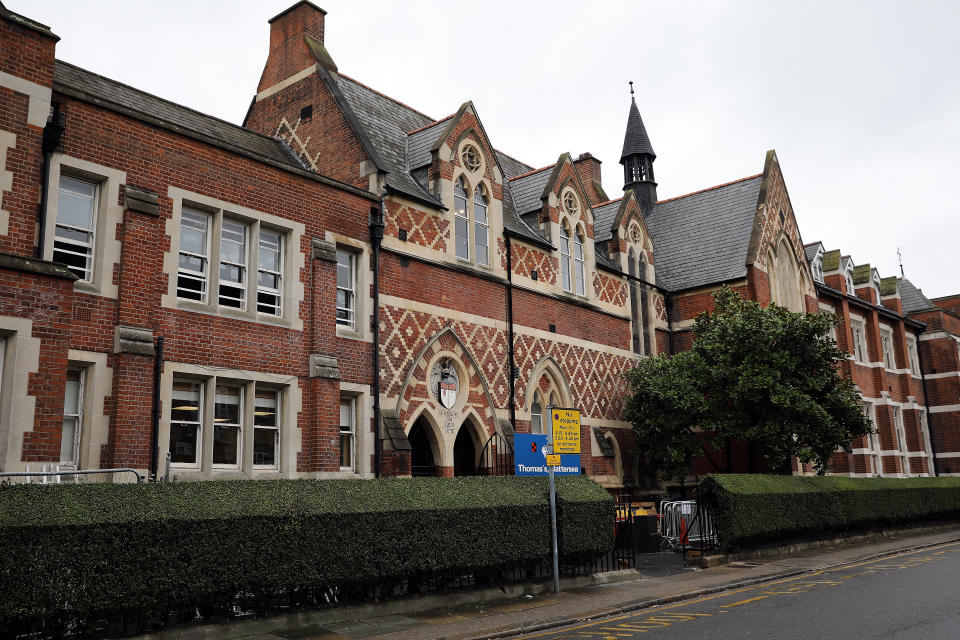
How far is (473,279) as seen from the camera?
21109 mm

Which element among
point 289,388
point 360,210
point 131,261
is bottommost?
point 289,388

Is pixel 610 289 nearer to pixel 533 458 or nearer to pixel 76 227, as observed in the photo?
pixel 533 458

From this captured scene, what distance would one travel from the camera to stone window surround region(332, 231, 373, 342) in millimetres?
17703

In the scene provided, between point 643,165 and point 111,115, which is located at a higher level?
point 643,165

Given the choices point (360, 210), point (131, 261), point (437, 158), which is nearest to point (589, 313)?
point (437, 158)

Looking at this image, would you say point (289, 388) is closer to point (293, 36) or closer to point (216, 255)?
point (216, 255)

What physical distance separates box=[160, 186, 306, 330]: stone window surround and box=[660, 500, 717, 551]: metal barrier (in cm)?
1028

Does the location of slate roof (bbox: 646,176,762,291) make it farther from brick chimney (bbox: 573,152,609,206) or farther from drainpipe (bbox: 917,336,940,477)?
drainpipe (bbox: 917,336,940,477)

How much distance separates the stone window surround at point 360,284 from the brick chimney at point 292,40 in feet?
21.2

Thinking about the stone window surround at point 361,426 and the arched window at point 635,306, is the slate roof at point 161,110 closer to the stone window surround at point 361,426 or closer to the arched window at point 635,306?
the stone window surround at point 361,426

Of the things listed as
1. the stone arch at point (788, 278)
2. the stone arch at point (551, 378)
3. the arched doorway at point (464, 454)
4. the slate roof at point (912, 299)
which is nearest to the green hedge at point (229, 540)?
the arched doorway at point (464, 454)

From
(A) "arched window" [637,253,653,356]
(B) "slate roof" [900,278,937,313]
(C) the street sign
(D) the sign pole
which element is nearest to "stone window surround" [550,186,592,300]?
(A) "arched window" [637,253,653,356]

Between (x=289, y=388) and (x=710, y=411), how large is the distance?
14016 mm

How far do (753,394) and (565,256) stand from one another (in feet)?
22.6
